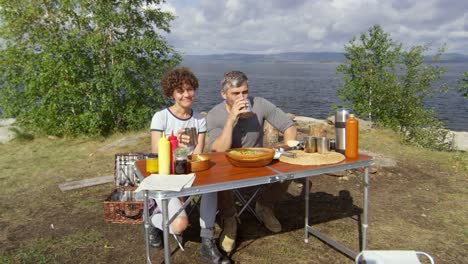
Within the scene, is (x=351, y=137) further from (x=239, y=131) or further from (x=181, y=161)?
(x=181, y=161)

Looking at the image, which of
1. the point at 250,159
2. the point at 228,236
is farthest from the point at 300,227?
the point at 250,159

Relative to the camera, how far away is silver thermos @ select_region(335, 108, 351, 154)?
2.96 meters

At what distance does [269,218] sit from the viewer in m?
3.89

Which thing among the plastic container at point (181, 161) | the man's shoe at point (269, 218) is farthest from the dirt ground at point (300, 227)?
the plastic container at point (181, 161)

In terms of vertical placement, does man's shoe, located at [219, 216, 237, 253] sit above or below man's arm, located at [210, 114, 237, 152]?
below

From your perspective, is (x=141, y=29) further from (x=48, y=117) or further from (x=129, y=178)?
(x=129, y=178)

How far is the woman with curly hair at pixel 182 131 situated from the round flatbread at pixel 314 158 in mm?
733

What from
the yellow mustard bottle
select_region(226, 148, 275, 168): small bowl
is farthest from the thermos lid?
the yellow mustard bottle

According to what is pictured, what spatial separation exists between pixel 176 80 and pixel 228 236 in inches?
59.7

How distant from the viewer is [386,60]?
37.3 ft

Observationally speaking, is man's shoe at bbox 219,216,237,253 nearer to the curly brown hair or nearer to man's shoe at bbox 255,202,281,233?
man's shoe at bbox 255,202,281,233

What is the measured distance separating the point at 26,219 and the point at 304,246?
3.31 meters

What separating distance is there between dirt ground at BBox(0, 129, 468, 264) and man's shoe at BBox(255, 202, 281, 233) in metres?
0.07

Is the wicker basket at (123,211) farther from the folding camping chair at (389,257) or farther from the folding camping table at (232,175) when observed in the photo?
the folding camping chair at (389,257)
